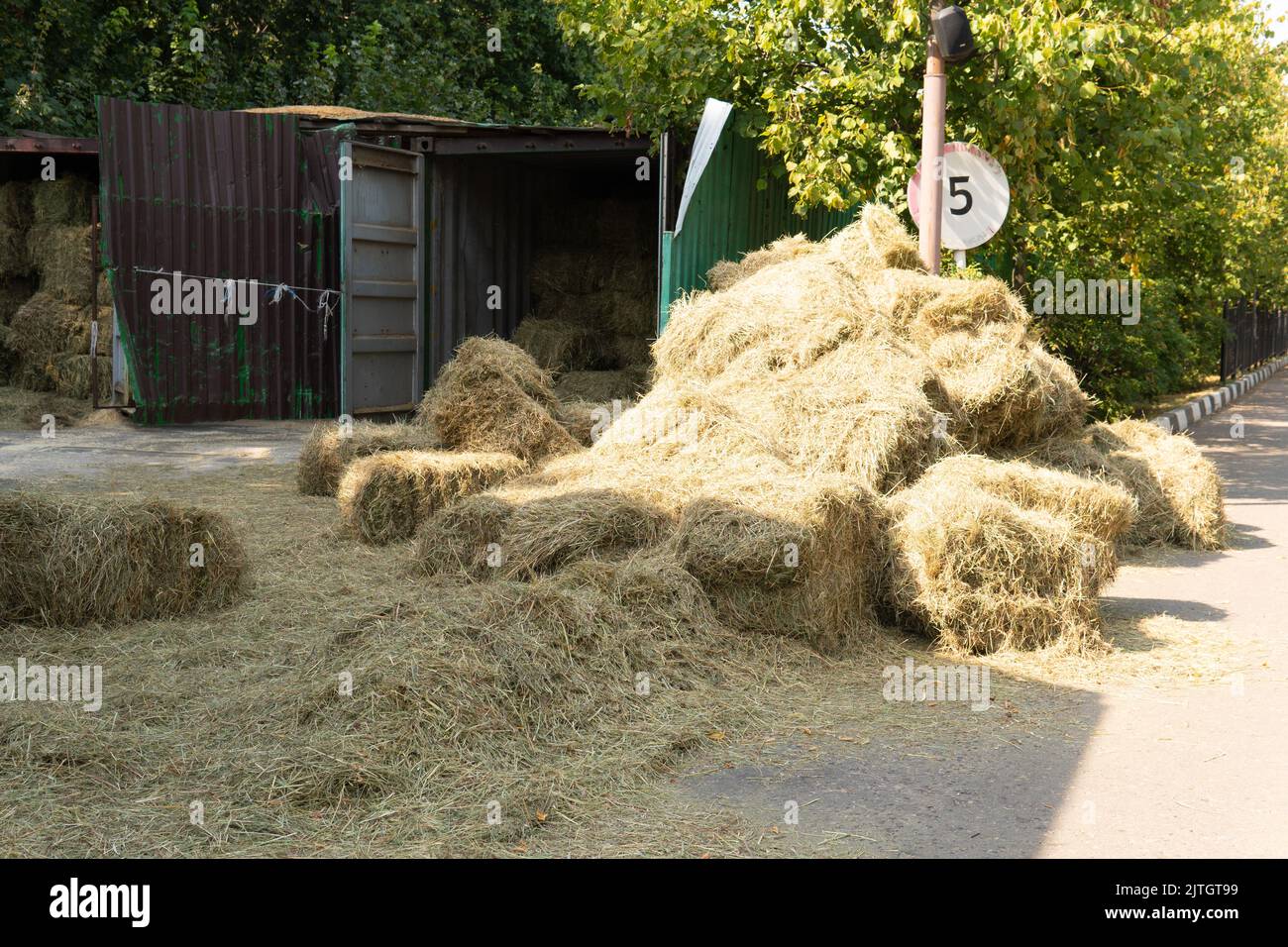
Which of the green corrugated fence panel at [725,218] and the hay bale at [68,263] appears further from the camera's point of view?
the hay bale at [68,263]

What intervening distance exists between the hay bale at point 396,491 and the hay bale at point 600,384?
6.13 m

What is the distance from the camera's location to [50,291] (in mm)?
15555

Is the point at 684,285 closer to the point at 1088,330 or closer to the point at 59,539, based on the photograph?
the point at 59,539

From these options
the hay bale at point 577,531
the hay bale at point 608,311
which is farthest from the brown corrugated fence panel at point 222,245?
the hay bale at point 577,531

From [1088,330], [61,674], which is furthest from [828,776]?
[1088,330]

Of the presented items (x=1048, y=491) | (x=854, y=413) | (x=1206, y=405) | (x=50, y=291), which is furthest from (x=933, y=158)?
(x=1206, y=405)

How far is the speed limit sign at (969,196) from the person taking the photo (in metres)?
9.85

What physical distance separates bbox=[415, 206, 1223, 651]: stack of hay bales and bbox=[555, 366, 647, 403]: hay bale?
561 centimetres

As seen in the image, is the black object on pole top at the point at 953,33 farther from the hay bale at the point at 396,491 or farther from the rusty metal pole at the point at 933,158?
the hay bale at the point at 396,491

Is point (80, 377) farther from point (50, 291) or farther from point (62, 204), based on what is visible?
point (62, 204)

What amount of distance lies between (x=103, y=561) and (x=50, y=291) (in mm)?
10829

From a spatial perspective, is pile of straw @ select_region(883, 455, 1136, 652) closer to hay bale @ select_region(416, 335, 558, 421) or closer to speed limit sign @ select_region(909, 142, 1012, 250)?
hay bale @ select_region(416, 335, 558, 421)

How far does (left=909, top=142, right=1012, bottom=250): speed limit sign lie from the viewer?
9.85 meters

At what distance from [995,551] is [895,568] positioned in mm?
496
